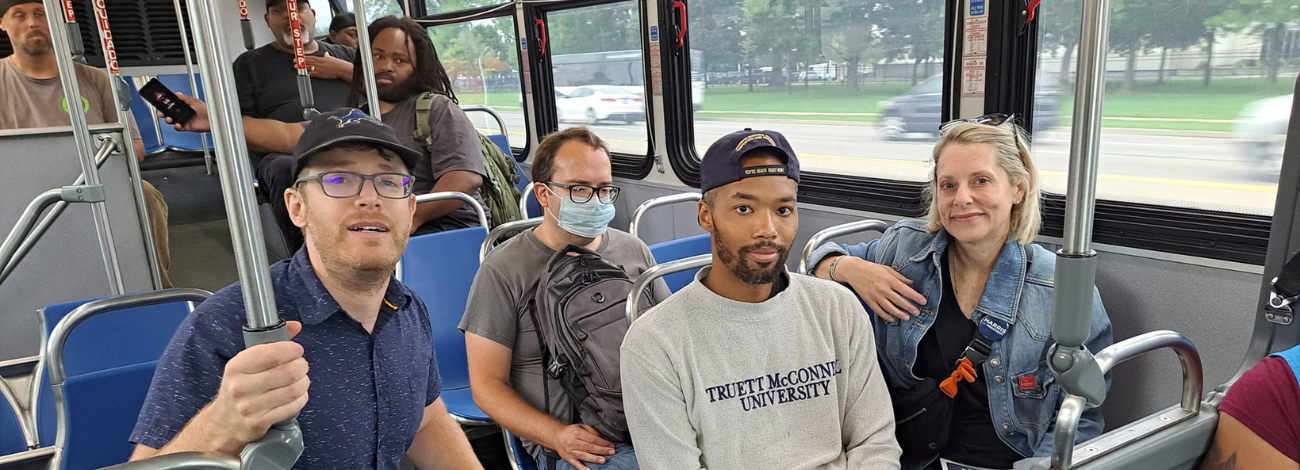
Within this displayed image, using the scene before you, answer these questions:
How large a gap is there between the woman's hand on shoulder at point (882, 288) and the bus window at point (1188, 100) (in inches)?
28.9

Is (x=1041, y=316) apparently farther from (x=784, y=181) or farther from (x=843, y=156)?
(x=843, y=156)

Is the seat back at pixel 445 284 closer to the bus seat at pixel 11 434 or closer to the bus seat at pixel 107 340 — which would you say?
the bus seat at pixel 107 340

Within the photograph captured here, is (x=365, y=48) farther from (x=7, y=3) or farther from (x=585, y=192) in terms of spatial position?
(x=7, y=3)

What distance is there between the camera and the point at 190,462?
3.07 feet

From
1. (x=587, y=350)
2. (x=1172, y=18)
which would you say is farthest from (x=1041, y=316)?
(x=1172, y=18)

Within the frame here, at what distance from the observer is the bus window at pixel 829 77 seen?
352 centimetres

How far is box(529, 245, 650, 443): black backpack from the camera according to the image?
2.03 metres

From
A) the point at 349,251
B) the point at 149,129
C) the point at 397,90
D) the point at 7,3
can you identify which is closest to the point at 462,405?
the point at 349,251

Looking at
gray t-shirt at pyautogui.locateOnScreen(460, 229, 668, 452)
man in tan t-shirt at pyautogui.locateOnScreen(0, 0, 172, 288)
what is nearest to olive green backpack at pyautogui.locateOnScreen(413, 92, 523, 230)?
gray t-shirt at pyautogui.locateOnScreen(460, 229, 668, 452)

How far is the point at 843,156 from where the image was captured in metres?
3.92

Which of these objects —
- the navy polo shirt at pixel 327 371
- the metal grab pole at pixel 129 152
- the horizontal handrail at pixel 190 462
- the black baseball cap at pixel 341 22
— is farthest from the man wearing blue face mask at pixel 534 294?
the black baseball cap at pixel 341 22

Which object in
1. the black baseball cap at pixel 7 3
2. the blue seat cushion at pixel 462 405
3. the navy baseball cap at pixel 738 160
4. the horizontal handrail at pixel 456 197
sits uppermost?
the black baseball cap at pixel 7 3

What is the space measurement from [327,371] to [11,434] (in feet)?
4.48

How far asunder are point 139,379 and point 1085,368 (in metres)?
1.96
